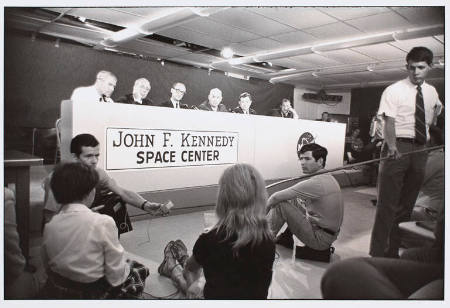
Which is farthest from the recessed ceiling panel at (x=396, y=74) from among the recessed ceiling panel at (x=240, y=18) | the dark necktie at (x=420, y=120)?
the recessed ceiling panel at (x=240, y=18)

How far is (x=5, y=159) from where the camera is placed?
1837 millimetres

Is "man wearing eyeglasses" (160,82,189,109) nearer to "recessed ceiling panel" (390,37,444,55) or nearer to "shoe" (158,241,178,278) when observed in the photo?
"shoe" (158,241,178,278)

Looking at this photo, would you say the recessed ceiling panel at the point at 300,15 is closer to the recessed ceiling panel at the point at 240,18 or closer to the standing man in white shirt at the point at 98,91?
the recessed ceiling panel at the point at 240,18

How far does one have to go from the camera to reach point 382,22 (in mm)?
2191

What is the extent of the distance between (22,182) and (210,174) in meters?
1.41

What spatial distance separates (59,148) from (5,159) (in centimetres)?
31

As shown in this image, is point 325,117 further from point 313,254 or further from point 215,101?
point 313,254

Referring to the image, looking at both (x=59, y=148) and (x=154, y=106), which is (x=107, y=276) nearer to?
(x=59, y=148)

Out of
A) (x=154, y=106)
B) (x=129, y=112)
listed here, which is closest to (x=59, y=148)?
(x=129, y=112)

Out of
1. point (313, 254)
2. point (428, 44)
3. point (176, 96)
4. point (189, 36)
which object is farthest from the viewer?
point (176, 96)

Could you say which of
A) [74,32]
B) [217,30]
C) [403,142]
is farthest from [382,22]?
[74,32]

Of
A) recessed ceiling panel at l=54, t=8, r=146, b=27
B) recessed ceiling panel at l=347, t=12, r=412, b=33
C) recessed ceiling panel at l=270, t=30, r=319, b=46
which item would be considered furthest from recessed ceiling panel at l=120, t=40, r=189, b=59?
recessed ceiling panel at l=347, t=12, r=412, b=33

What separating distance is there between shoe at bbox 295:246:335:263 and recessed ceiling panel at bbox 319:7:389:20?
1.63m

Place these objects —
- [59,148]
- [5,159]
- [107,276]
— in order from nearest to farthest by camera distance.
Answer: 1. [107,276]
2. [5,159]
3. [59,148]
